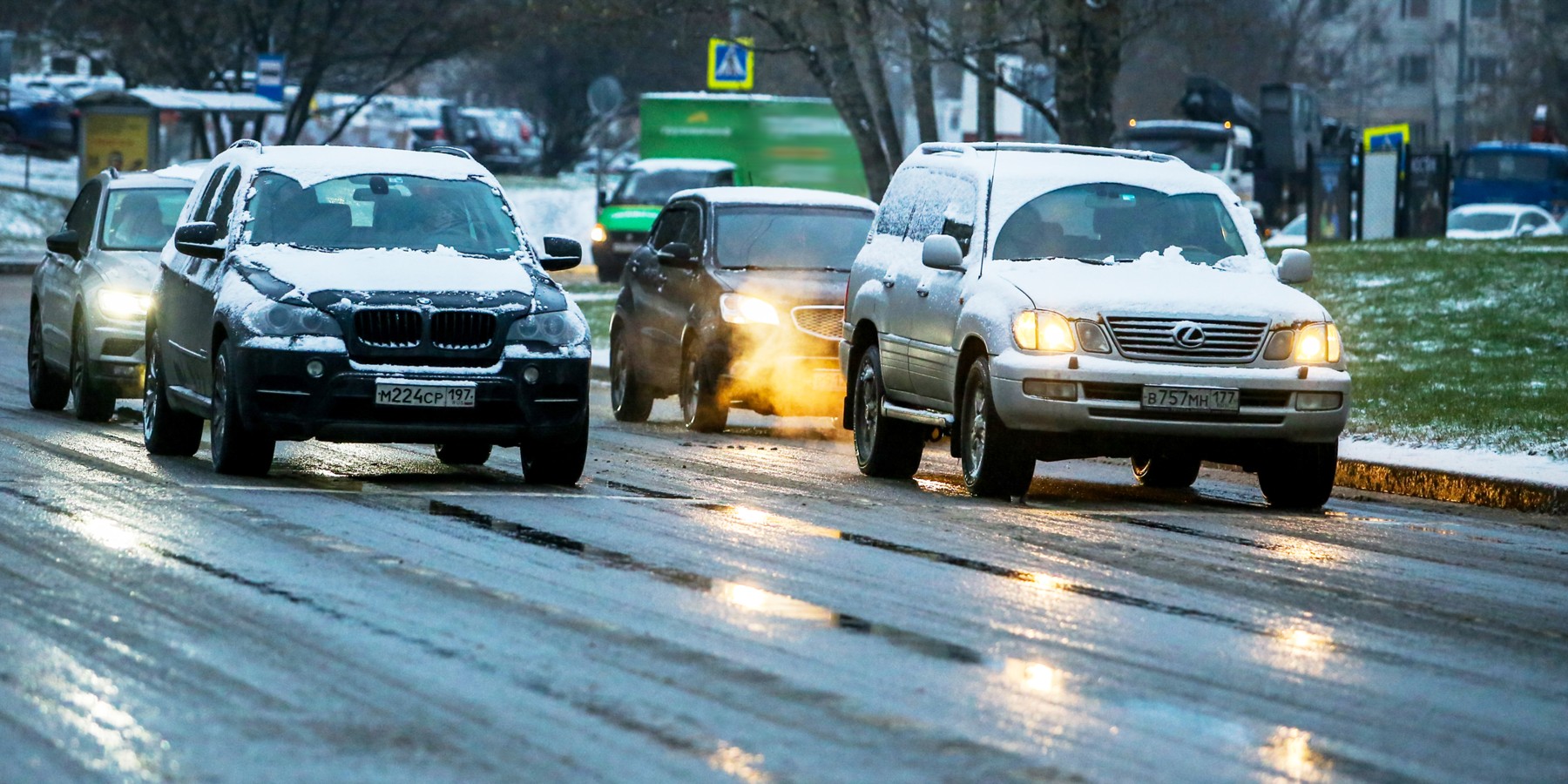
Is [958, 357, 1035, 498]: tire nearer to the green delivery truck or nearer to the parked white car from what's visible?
the parked white car

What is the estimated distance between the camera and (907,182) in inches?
591

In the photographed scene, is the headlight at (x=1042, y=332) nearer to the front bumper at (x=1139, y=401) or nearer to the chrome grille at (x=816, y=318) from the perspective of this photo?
the front bumper at (x=1139, y=401)

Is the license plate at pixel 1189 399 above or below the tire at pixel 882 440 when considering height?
above

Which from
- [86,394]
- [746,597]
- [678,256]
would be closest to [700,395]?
[678,256]

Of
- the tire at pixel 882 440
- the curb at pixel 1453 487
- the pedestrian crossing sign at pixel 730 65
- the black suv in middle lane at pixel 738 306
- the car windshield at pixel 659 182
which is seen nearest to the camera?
the curb at pixel 1453 487

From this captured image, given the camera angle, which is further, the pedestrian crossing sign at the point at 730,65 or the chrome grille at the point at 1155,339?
the pedestrian crossing sign at the point at 730,65

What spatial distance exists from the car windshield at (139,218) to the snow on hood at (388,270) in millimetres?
5095

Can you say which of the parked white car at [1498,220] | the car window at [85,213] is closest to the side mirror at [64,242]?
the car window at [85,213]

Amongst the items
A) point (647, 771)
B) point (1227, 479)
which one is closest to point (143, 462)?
point (1227, 479)

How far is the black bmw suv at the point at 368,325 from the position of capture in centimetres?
1205

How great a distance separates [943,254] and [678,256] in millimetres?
4994

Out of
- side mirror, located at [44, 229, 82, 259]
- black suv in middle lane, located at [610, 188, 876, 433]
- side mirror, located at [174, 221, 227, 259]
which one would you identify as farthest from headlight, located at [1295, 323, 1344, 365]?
side mirror, located at [44, 229, 82, 259]

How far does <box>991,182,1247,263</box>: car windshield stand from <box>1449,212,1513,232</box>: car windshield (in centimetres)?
3504

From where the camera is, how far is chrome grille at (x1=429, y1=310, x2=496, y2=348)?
12188mm
